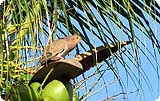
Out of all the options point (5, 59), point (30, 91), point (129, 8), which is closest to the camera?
point (30, 91)

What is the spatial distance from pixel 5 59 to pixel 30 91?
0.14 m

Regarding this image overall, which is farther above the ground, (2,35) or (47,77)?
(2,35)

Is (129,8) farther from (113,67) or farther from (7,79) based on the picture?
(7,79)

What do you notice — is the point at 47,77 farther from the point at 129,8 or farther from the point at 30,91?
the point at 129,8

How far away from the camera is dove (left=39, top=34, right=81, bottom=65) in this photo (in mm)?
1038

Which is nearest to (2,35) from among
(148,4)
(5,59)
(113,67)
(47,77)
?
(5,59)

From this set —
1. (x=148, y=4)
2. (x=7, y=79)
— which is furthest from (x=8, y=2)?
(x=148, y=4)

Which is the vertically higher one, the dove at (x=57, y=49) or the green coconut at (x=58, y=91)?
the dove at (x=57, y=49)

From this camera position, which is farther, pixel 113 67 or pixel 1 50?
pixel 113 67

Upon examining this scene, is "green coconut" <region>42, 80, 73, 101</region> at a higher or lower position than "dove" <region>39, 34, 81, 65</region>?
lower

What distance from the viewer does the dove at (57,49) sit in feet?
3.41

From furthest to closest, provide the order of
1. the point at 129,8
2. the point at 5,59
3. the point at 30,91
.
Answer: the point at 129,8 < the point at 5,59 < the point at 30,91

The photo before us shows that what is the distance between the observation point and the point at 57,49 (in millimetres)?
1057

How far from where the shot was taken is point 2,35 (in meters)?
1.11
